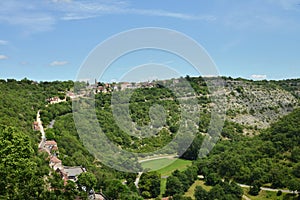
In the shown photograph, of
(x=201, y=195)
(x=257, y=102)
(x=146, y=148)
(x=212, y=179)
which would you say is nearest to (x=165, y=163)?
(x=146, y=148)

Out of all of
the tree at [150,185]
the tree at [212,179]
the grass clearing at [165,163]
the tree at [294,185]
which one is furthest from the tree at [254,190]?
the grass clearing at [165,163]

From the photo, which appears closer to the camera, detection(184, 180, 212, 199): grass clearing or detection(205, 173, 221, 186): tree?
detection(184, 180, 212, 199): grass clearing

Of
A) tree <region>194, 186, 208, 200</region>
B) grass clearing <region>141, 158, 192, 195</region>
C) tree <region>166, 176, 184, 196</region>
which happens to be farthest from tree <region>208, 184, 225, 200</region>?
grass clearing <region>141, 158, 192, 195</region>

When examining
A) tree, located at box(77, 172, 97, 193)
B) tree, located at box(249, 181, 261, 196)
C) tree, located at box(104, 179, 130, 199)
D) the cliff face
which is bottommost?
tree, located at box(249, 181, 261, 196)

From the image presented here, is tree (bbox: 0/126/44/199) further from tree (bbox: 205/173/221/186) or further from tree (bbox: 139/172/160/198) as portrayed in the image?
tree (bbox: 205/173/221/186)

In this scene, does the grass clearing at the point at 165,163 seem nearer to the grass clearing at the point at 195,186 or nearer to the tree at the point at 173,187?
the tree at the point at 173,187

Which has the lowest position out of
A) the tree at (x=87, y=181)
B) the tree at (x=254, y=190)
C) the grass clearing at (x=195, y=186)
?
the grass clearing at (x=195, y=186)

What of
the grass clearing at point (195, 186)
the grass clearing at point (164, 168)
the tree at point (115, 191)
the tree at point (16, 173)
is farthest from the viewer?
the grass clearing at point (164, 168)

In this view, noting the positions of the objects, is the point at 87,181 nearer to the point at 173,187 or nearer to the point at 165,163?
the point at 173,187

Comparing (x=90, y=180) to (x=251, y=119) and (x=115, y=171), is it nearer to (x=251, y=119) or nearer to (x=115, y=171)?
(x=115, y=171)
